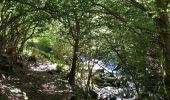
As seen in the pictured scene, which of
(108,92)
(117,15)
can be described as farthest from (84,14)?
(108,92)

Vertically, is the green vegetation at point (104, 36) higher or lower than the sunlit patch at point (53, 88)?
higher

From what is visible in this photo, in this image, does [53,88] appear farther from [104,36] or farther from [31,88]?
[104,36]

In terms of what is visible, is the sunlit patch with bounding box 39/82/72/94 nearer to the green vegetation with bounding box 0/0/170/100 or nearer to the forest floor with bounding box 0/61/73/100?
the forest floor with bounding box 0/61/73/100

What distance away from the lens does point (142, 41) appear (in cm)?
1340

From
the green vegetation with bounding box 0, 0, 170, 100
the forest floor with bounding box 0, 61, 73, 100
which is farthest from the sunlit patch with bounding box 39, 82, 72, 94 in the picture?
the green vegetation with bounding box 0, 0, 170, 100

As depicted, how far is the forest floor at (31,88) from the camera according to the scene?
536 inches

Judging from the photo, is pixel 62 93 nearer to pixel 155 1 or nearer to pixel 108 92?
pixel 108 92

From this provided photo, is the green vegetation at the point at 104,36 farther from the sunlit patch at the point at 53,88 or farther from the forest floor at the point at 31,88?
the sunlit patch at the point at 53,88

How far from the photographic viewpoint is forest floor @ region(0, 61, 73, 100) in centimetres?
1361

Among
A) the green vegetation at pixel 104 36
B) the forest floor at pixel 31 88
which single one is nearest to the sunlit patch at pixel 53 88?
the forest floor at pixel 31 88

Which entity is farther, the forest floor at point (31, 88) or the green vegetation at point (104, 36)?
the forest floor at point (31, 88)

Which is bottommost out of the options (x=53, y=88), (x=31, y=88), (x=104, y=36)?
(x=53, y=88)

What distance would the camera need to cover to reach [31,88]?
50.8ft

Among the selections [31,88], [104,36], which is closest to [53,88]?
[31,88]
